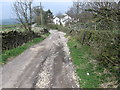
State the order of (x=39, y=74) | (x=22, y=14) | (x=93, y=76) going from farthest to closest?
(x=22, y=14)
(x=39, y=74)
(x=93, y=76)

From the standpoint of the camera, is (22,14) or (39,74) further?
(22,14)

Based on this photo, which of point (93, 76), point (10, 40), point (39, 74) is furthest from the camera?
point (10, 40)

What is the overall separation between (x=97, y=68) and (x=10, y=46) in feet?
31.3

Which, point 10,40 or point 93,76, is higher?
point 10,40

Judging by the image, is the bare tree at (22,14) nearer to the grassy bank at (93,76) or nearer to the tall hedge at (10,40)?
the tall hedge at (10,40)

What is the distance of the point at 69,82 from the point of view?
852 cm

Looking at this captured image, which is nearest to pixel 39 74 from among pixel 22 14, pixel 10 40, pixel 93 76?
pixel 93 76

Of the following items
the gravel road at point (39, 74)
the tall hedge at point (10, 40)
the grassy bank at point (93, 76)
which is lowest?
the gravel road at point (39, 74)

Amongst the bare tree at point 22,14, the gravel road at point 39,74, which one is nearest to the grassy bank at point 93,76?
the gravel road at point 39,74

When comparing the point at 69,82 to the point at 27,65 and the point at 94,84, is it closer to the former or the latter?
the point at 94,84

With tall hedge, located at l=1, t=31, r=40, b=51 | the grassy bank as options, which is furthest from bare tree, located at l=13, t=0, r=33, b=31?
the grassy bank

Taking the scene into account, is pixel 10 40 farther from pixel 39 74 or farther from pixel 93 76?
pixel 93 76

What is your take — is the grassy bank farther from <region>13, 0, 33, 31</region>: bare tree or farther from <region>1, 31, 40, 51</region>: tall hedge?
<region>13, 0, 33, 31</region>: bare tree

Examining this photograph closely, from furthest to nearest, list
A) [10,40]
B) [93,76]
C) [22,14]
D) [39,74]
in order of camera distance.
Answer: [22,14], [10,40], [39,74], [93,76]
